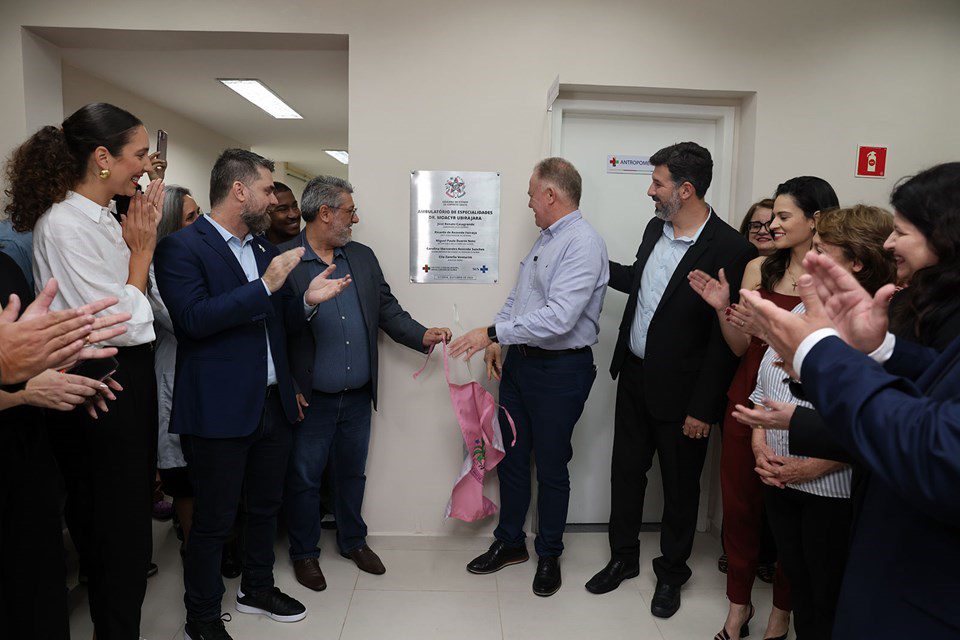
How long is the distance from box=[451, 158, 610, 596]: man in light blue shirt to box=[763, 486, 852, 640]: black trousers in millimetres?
970

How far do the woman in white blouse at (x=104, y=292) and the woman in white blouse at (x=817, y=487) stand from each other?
192 centimetres

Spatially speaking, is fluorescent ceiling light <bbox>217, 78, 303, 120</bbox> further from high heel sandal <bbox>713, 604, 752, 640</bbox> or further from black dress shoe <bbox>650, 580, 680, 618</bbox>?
high heel sandal <bbox>713, 604, 752, 640</bbox>

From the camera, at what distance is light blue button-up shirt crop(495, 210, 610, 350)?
102 inches

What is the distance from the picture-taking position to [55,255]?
1.77m

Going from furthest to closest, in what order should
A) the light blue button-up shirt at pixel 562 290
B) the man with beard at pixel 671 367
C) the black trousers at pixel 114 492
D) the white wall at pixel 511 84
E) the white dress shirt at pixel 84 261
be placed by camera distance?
the white wall at pixel 511 84 < the light blue button-up shirt at pixel 562 290 < the man with beard at pixel 671 367 < the black trousers at pixel 114 492 < the white dress shirt at pixel 84 261

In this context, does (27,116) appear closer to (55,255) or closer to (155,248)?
(155,248)

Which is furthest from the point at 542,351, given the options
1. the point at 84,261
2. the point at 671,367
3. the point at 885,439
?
the point at 885,439

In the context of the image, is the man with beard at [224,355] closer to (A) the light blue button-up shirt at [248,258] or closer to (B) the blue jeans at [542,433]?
(A) the light blue button-up shirt at [248,258]

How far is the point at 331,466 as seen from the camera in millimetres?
2916

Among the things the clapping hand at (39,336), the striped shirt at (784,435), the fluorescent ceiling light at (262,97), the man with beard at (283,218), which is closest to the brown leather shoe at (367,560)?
the man with beard at (283,218)

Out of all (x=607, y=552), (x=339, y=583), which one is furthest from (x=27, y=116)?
(x=607, y=552)

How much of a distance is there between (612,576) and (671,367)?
3.30ft

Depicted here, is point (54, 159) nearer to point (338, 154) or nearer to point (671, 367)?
point (671, 367)

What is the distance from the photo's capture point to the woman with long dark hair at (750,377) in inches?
87.4
